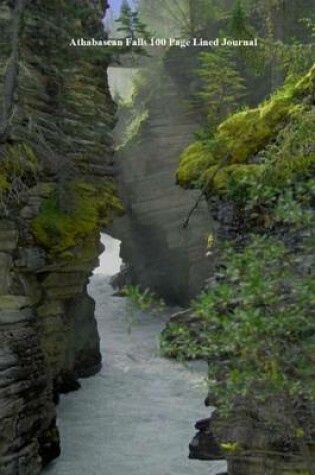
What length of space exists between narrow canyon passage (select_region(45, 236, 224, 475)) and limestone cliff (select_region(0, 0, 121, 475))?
0.91 m

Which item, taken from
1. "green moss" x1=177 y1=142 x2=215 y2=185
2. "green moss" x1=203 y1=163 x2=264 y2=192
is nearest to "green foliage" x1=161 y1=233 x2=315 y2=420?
"green moss" x1=203 y1=163 x2=264 y2=192

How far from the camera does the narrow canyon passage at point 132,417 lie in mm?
15422

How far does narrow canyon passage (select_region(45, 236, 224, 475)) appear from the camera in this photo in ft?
50.6

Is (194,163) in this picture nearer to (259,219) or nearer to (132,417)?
(259,219)

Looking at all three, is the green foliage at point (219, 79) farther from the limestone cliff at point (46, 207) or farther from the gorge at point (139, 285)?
the limestone cliff at point (46, 207)

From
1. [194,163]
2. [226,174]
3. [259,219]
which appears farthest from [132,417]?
[259,219]

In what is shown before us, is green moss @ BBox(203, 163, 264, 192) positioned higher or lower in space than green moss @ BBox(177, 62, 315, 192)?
lower

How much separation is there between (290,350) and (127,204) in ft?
104

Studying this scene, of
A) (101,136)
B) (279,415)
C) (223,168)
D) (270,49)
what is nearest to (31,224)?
(101,136)

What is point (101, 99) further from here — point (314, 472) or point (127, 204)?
point (314, 472)

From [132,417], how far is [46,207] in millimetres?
6636

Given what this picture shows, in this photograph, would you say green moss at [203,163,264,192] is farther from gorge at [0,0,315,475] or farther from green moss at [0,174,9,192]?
green moss at [0,174,9,192]

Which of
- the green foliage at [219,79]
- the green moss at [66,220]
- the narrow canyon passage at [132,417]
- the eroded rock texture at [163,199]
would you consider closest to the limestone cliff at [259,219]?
the narrow canyon passage at [132,417]

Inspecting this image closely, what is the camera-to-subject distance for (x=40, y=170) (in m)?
18.2
